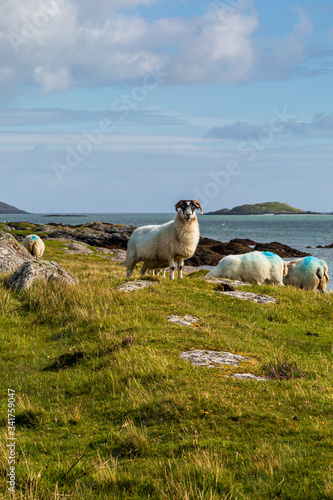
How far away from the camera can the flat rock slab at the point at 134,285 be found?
49.4ft

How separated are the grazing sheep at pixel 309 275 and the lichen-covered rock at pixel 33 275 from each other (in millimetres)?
12278

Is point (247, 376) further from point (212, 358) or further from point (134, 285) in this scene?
point (134, 285)

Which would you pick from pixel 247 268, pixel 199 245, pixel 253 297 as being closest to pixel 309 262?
pixel 247 268

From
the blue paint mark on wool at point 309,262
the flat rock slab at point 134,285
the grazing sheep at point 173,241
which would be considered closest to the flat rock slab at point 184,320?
the flat rock slab at point 134,285

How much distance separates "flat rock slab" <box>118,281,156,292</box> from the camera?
49.4 ft

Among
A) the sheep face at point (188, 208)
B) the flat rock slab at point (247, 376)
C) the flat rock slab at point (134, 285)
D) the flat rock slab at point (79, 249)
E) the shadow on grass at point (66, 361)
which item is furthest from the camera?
the flat rock slab at point (79, 249)

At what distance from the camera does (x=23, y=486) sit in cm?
526

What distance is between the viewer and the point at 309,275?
79.9 ft

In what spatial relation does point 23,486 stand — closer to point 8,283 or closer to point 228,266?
point 8,283

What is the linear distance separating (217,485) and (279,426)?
6.05ft

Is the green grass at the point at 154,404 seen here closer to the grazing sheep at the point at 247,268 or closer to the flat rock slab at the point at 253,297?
the flat rock slab at the point at 253,297

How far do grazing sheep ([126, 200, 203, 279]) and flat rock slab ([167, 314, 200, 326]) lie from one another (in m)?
5.97

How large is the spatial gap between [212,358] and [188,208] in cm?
921

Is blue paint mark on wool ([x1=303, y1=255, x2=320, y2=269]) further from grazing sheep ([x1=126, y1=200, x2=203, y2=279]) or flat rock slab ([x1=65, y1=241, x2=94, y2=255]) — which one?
flat rock slab ([x1=65, y1=241, x2=94, y2=255])
